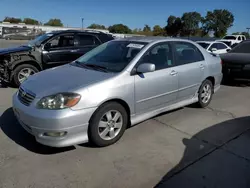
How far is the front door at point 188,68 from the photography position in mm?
4559

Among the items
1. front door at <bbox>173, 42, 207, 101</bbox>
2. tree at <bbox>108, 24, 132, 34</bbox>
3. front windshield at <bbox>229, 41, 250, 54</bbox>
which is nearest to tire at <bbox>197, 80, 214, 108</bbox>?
front door at <bbox>173, 42, 207, 101</bbox>

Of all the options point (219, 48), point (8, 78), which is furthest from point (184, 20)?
point (8, 78)

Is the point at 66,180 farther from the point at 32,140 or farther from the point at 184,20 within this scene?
the point at 184,20

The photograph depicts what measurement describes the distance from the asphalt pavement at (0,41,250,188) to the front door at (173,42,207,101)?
0.61 metres

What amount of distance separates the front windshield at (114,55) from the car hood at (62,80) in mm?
279

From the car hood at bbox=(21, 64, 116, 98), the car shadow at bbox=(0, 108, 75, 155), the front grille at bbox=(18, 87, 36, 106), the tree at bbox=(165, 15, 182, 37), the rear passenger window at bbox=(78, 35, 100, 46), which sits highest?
the tree at bbox=(165, 15, 182, 37)

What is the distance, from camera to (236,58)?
7.69 metres

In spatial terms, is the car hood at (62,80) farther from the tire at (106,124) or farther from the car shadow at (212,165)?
the car shadow at (212,165)

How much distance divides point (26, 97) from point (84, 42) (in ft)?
16.1

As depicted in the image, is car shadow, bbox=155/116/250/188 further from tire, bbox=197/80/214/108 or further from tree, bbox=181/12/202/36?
tree, bbox=181/12/202/36

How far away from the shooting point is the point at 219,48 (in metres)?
13.8

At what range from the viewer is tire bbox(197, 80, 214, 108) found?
516 centimetres

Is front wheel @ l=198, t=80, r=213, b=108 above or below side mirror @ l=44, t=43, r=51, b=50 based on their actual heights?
below

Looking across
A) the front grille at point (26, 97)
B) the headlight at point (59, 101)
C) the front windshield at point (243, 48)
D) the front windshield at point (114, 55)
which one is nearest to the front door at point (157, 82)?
the front windshield at point (114, 55)
